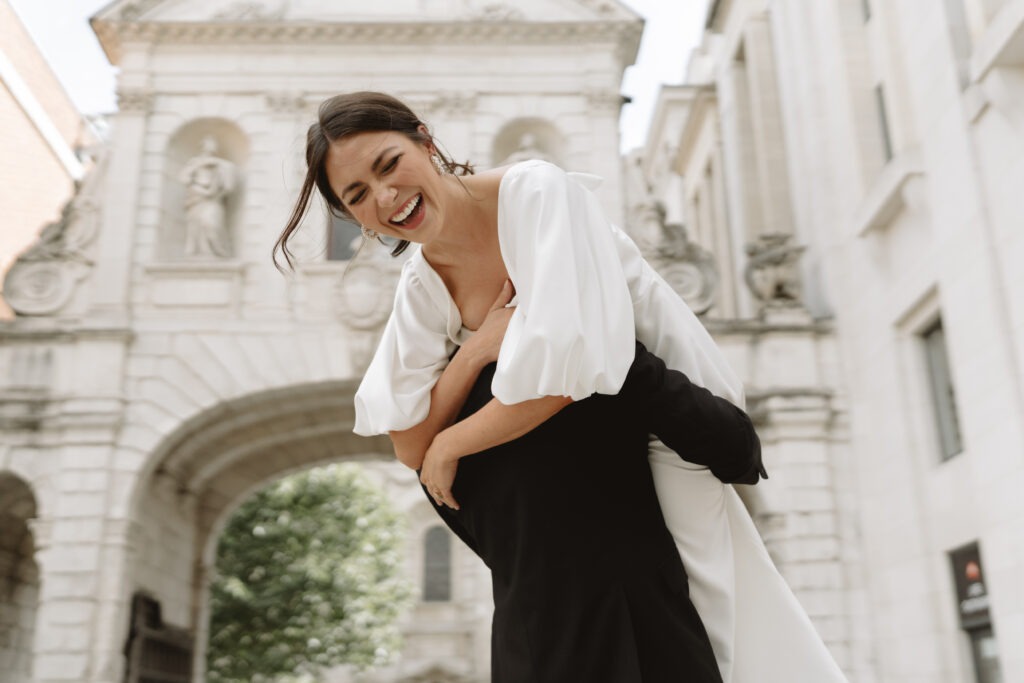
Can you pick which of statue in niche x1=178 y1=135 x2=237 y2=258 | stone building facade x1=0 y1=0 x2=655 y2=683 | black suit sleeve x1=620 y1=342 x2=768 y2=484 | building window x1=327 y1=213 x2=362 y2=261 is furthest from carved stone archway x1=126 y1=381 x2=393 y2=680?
black suit sleeve x1=620 y1=342 x2=768 y2=484

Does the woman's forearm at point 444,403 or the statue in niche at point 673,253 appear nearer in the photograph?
the woman's forearm at point 444,403

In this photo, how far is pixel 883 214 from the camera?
1127cm

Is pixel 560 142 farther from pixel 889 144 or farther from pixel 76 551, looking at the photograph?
pixel 76 551

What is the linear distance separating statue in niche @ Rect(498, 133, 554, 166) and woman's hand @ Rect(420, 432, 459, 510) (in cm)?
1224

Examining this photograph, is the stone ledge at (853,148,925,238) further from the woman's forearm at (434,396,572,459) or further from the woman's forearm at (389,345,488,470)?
the woman's forearm at (434,396,572,459)

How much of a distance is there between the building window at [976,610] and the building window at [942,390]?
1185 millimetres

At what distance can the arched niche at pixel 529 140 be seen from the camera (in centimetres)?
1459

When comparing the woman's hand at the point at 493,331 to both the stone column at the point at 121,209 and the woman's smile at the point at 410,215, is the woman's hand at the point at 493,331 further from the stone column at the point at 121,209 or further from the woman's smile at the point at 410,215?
the stone column at the point at 121,209

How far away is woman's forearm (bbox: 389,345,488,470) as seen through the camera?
1.71m

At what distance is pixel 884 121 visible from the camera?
41.1 feet

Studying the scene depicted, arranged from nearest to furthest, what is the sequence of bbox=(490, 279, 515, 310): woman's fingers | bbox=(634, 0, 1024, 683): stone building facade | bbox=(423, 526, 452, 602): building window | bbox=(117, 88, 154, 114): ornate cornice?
bbox=(490, 279, 515, 310): woman's fingers < bbox=(634, 0, 1024, 683): stone building facade < bbox=(117, 88, 154, 114): ornate cornice < bbox=(423, 526, 452, 602): building window

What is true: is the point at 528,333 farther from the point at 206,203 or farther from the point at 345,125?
the point at 206,203

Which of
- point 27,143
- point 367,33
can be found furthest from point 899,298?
point 27,143

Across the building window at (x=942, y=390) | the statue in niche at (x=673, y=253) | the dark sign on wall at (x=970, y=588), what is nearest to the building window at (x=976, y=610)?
the dark sign on wall at (x=970, y=588)
